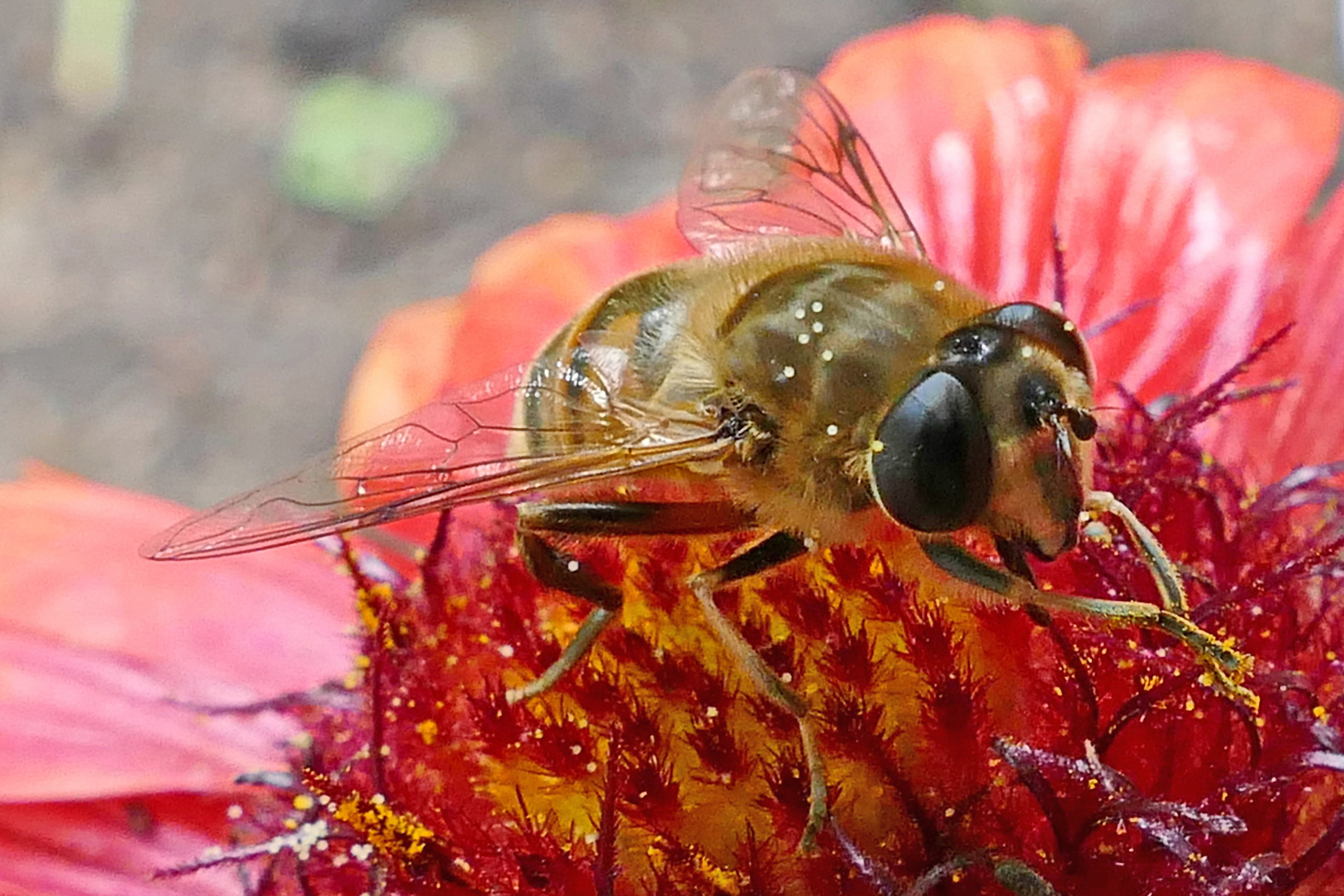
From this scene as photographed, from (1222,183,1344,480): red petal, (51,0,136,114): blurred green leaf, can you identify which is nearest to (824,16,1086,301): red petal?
(1222,183,1344,480): red petal

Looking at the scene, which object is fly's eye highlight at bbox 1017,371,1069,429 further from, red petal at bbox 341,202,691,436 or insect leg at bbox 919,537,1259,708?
red petal at bbox 341,202,691,436

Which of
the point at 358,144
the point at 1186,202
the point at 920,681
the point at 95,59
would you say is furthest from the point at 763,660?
the point at 95,59

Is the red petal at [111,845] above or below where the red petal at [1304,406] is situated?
above

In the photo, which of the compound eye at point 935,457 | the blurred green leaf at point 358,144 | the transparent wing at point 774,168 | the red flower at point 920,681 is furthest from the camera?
the blurred green leaf at point 358,144

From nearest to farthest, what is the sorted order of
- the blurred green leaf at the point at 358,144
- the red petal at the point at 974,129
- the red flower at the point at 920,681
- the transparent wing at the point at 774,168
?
the red flower at the point at 920,681, the transparent wing at the point at 774,168, the red petal at the point at 974,129, the blurred green leaf at the point at 358,144

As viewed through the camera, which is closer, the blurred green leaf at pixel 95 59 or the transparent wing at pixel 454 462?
the transparent wing at pixel 454 462

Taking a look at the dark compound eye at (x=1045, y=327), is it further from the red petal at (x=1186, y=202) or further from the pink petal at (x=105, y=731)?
the pink petal at (x=105, y=731)

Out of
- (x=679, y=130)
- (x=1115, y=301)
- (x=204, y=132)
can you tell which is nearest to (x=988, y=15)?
(x=679, y=130)

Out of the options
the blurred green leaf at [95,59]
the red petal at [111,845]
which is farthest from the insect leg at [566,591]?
the blurred green leaf at [95,59]
